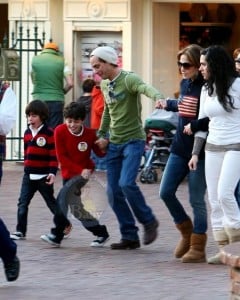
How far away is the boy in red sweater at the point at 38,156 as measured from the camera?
11.8m

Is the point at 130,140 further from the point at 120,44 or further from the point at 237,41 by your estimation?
the point at 237,41

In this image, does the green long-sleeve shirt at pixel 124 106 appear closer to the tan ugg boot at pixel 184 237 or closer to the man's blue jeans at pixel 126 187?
the man's blue jeans at pixel 126 187

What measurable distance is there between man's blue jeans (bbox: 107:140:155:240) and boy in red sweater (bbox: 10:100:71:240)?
82 cm

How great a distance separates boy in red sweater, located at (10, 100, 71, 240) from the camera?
11.8 metres

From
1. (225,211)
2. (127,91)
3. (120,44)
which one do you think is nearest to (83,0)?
(120,44)

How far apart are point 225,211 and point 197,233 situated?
0.63 m

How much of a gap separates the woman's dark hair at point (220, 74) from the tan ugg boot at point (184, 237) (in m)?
1.34

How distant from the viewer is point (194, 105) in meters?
10.4

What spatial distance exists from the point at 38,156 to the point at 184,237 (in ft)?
6.44

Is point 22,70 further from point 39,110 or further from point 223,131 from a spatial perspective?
point 223,131

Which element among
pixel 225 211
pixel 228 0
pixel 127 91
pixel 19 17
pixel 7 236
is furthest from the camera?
pixel 19 17

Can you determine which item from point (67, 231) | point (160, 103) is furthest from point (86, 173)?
point (160, 103)

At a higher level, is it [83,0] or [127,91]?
[83,0]

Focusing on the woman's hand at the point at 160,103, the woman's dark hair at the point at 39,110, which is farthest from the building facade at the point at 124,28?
the woman's hand at the point at 160,103
